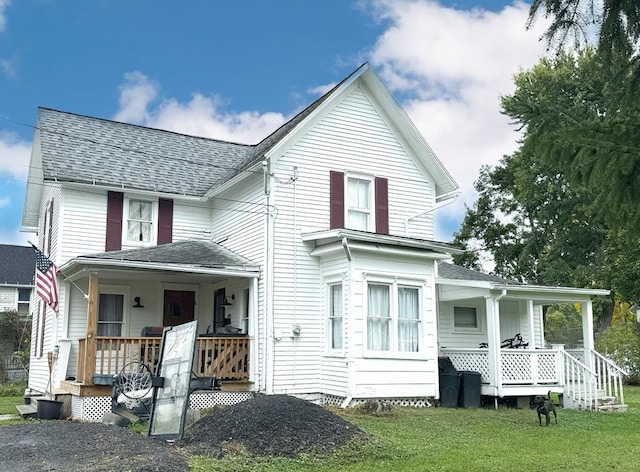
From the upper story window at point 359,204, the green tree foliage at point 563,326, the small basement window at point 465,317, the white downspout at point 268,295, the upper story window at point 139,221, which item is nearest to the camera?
the white downspout at point 268,295

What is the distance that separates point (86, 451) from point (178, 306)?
351 inches

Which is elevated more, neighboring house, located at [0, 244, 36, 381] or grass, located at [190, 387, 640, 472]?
neighboring house, located at [0, 244, 36, 381]

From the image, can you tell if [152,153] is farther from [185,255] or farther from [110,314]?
[110,314]

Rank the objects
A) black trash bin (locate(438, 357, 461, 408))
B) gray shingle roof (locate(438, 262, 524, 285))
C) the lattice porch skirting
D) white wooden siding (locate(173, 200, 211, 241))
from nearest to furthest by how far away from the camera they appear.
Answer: the lattice porch skirting < black trash bin (locate(438, 357, 461, 408)) < white wooden siding (locate(173, 200, 211, 241)) < gray shingle roof (locate(438, 262, 524, 285))

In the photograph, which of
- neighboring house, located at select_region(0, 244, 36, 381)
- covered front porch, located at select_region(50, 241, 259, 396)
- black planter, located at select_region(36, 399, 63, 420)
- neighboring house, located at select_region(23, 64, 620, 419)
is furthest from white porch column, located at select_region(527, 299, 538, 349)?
neighboring house, located at select_region(0, 244, 36, 381)

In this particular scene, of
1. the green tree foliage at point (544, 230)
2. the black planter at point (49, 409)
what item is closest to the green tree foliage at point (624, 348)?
the green tree foliage at point (544, 230)

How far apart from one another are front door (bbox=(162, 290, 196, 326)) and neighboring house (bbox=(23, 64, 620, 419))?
0.04 meters

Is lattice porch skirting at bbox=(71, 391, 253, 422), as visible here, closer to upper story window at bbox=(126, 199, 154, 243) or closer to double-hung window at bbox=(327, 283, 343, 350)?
double-hung window at bbox=(327, 283, 343, 350)

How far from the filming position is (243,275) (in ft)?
48.6

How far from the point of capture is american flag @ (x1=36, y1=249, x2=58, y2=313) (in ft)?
47.6

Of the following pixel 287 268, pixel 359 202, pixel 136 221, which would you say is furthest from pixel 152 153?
pixel 359 202

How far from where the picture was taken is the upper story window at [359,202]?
1642cm

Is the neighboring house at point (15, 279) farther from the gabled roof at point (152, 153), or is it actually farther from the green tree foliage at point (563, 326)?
the green tree foliage at point (563, 326)

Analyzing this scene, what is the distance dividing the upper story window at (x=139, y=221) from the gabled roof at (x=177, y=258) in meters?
0.85
